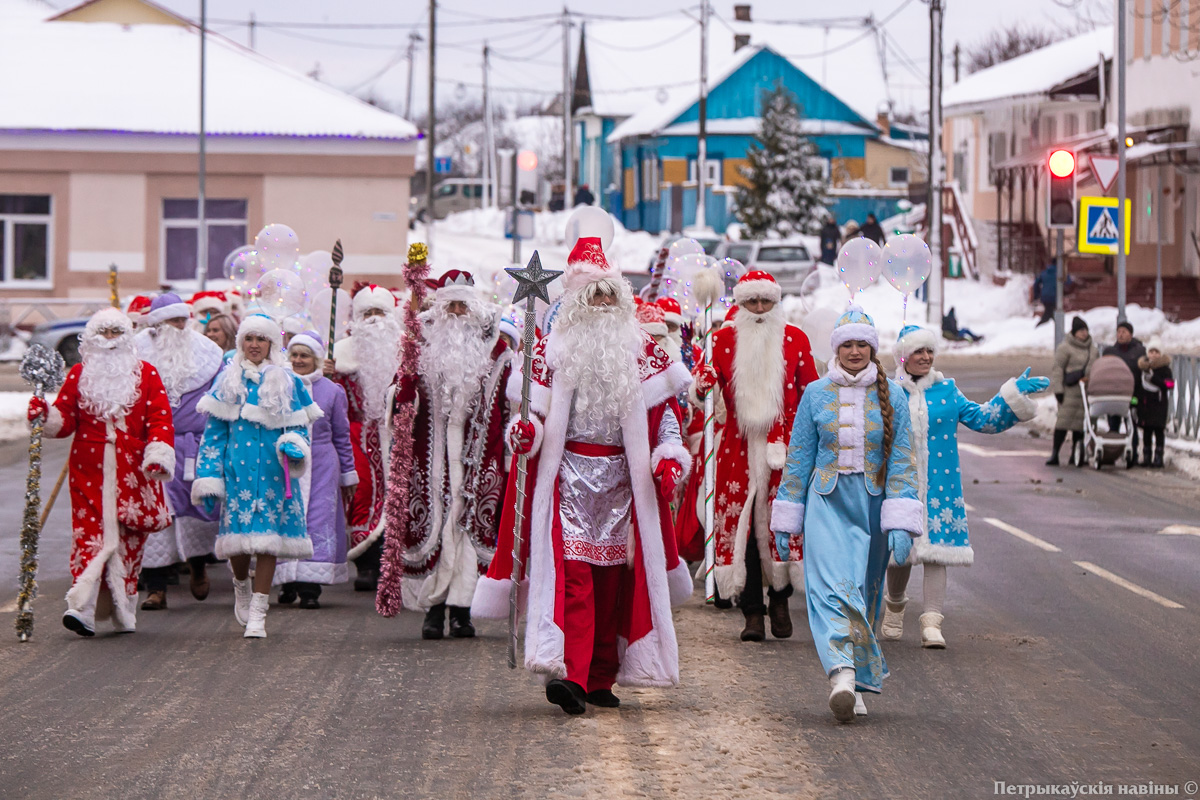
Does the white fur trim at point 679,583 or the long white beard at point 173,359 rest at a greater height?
the long white beard at point 173,359

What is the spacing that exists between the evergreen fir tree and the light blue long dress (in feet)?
147

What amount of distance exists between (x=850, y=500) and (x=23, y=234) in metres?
32.0

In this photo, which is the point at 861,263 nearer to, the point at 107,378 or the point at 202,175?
the point at 107,378

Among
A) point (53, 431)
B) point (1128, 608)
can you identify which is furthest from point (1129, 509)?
point (53, 431)

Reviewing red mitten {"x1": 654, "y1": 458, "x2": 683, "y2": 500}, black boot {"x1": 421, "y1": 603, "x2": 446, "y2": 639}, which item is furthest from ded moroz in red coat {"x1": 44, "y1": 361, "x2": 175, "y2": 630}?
red mitten {"x1": 654, "y1": 458, "x2": 683, "y2": 500}

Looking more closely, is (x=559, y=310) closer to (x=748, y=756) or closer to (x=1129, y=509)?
(x=748, y=756)

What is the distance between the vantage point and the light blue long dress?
7281 mm

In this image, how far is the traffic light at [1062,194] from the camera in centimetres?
2161

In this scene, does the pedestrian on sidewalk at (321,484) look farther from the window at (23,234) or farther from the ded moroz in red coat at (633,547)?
the window at (23,234)

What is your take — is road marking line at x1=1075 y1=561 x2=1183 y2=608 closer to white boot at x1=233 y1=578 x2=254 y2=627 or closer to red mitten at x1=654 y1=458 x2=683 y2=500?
red mitten at x1=654 y1=458 x2=683 y2=500

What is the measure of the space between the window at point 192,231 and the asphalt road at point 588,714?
27.0m

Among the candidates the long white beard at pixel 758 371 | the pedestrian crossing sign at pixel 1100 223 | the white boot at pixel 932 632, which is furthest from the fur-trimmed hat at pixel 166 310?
the pedestrian crossing sign at pixel 1100 223

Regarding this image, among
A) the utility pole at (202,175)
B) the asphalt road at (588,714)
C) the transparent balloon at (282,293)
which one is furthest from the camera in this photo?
the utility pole at (202,175)

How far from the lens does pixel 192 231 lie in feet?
122
